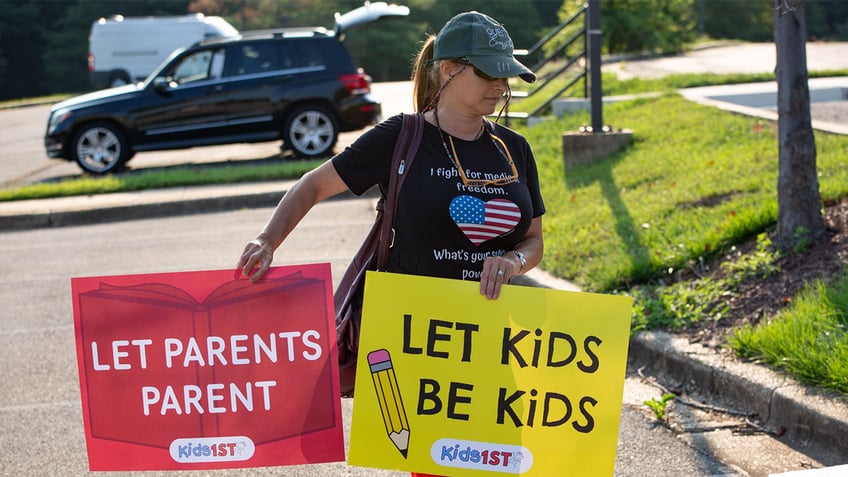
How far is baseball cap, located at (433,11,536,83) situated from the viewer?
3092 mm

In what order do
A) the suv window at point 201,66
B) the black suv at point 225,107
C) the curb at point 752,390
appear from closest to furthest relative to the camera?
the curb at point 752,390 → the black suv at point 225,107 → the suv window at point 201,66

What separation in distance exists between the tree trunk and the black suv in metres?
9.57

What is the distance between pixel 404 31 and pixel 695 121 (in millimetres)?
45525

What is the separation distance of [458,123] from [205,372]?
3.67 ft

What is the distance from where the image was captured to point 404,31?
54.9 metres

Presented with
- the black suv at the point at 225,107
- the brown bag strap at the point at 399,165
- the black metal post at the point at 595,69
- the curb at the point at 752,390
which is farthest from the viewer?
the black suv at the point at 225,107

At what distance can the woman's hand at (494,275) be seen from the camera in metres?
3.07

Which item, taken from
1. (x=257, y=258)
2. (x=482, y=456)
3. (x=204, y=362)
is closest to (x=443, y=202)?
(x=257, y=258)

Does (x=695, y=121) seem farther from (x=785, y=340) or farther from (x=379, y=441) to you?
(x=379, y=441)

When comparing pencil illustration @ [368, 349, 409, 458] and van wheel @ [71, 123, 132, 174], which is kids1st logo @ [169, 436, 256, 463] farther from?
van wheel @ [71, 123, 132, 174]

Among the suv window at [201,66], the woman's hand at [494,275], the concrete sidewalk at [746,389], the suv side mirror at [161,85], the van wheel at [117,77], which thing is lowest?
the concrete sidewalk at [746,389]

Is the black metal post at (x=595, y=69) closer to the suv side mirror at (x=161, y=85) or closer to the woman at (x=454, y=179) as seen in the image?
the suv side mirror at (x=161, y=85)

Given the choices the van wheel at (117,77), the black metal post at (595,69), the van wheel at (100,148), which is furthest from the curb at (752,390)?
the van wheel at (117,77)

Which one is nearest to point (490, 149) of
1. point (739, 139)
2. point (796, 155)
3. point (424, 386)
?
point (424, 386)
